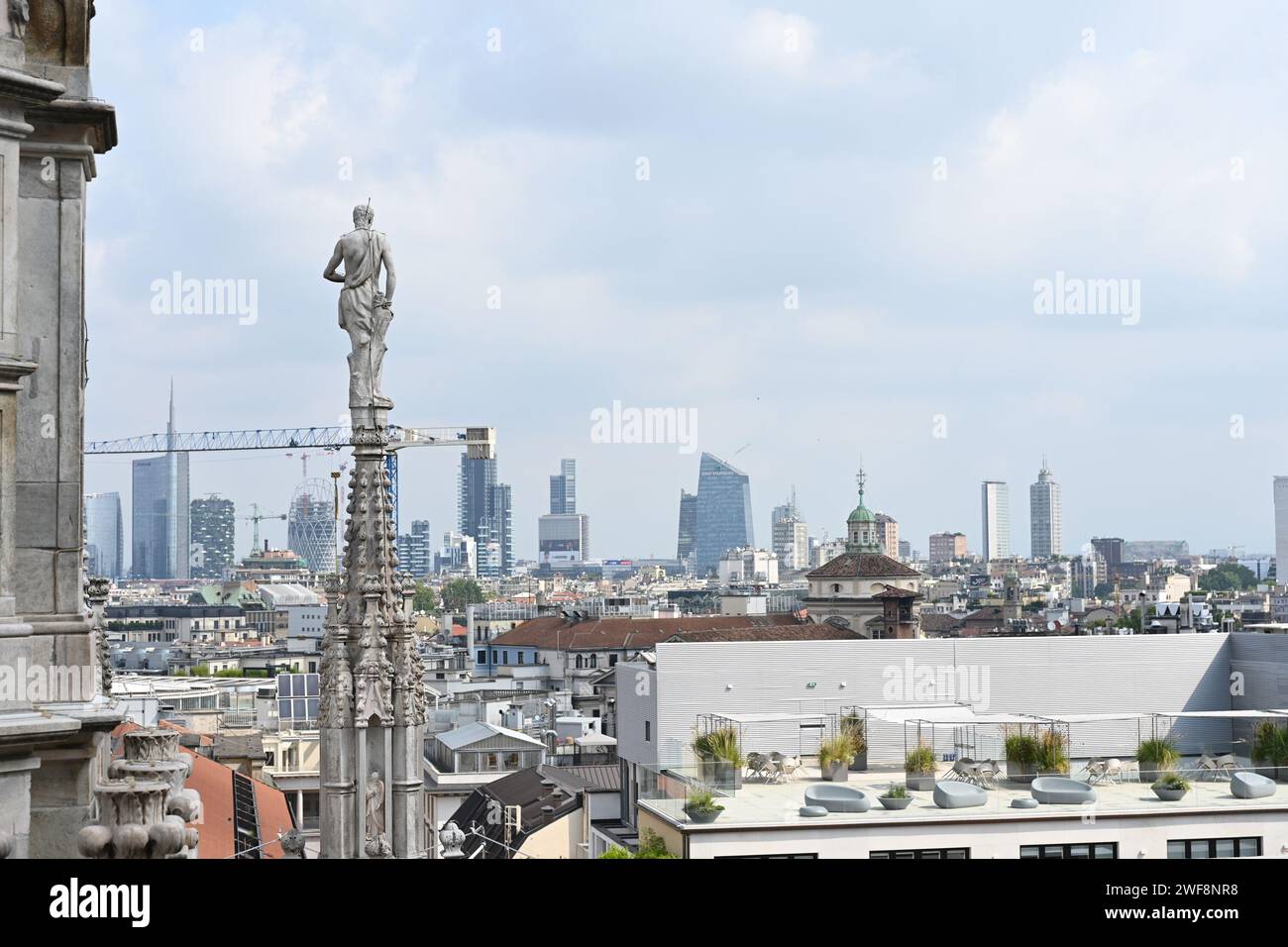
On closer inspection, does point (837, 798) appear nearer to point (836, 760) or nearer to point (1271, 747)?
point (836, 760)

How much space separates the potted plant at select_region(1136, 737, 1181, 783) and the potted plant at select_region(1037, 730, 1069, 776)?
3.26 ft

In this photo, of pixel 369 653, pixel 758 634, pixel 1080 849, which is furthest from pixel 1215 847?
pixel 758 634

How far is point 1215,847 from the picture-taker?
19.1m

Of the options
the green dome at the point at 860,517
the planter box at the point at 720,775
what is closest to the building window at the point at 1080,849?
the planter box at the point at 720,775

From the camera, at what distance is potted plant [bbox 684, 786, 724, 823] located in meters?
19.5

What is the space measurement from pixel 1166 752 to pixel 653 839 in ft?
25.6

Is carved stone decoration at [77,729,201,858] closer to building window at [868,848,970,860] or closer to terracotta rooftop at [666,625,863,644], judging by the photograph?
building window at [868,848,970,860]

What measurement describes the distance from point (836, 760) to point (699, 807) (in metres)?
5.65

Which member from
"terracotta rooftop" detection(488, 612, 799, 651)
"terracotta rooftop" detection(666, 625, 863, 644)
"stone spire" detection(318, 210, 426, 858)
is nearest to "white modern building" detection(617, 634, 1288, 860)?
"stone spire" detection(318, 210, 426, 858)
